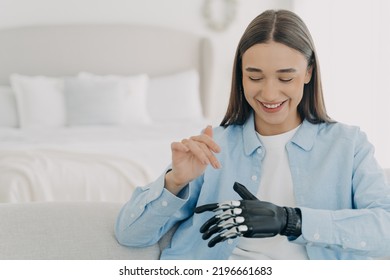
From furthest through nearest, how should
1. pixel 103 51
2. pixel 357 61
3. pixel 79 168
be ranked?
1. pixel 103 51
2. pixel 357 61
3. pixel 79 168

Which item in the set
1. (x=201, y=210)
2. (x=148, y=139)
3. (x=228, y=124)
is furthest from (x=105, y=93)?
(x=201, y=210)

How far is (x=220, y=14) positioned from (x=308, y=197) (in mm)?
3464

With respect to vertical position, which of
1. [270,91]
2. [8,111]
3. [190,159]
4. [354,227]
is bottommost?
[8,111]

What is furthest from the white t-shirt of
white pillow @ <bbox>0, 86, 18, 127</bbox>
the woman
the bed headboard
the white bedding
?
the bed headboard

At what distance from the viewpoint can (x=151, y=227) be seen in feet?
4.39

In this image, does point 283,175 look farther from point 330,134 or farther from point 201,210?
point 201,210

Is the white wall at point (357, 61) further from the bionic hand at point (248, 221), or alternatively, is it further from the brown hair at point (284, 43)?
the bionic hand at point (248, 221)

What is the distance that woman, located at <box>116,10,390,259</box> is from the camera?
4.00 feet

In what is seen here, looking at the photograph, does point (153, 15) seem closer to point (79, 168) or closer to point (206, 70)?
point (206, 70)

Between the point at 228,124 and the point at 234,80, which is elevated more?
the point at 234,80

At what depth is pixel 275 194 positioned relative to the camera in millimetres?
1369

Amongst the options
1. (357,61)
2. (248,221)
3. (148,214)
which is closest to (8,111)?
(357,61)

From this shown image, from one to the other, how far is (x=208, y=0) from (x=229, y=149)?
10.9ft
